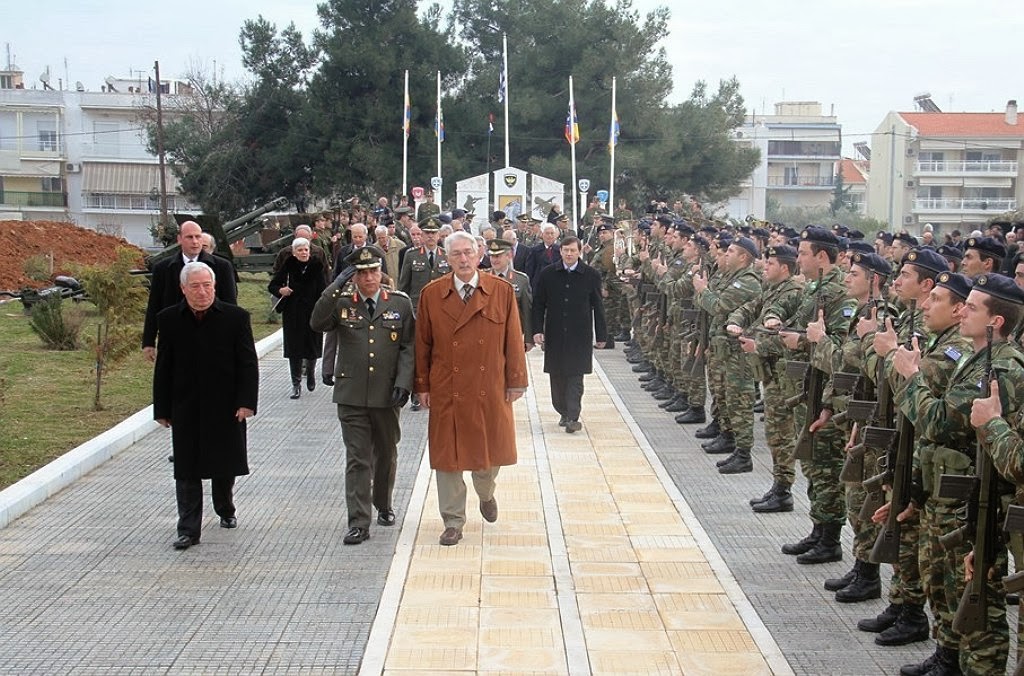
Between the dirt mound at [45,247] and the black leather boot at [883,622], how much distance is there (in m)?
25.0

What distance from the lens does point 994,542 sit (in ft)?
17.9

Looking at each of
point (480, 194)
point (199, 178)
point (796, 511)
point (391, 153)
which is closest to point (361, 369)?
point (796, 511)

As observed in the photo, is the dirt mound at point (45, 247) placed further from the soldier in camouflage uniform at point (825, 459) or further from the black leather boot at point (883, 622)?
the black leather boot at point (883, 622)

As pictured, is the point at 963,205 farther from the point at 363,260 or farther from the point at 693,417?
the point at 363,260

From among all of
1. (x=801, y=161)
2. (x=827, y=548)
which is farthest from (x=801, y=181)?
(x=827, y=548)

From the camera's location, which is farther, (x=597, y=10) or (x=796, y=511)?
(x=597, y=10)

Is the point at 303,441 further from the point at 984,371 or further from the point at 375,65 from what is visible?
the point at 375,65

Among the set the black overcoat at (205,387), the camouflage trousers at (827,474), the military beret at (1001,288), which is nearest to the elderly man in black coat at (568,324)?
the black overcoat at (205,387)

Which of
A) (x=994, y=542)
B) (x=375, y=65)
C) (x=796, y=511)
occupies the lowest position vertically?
(x=796, y=511)

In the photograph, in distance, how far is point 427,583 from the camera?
7.77 m

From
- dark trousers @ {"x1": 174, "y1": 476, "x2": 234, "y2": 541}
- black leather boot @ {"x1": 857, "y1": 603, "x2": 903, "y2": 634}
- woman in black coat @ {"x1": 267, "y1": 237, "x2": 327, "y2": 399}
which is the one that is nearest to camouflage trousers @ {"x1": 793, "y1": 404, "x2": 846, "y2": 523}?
black leather boot @ {"x1": 857, "y1": 603, "x2": 903, "y2": 634}

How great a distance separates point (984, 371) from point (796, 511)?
455 cm

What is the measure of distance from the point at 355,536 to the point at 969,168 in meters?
78.5

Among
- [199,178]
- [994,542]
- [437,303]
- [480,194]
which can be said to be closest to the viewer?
[994,542]
